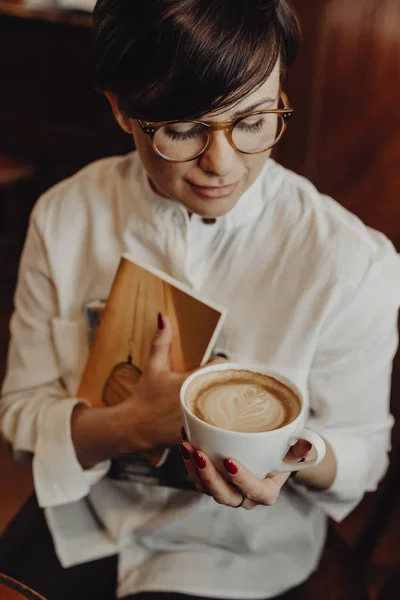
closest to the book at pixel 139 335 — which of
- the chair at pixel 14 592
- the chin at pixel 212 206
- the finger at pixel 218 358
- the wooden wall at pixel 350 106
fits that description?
the finger at pixel 218 358

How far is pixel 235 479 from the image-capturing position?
73 centimetres

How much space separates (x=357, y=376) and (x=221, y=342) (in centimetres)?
24

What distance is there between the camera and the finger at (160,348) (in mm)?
933

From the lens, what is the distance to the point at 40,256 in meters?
1.16

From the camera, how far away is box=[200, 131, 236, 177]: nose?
85cm

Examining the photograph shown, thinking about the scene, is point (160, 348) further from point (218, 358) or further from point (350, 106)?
point (350, 106)

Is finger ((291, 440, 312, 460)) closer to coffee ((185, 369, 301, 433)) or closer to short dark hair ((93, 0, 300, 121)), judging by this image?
coffee ((185, 369, 301, 433))

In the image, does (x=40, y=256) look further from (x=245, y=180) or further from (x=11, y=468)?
(x=11, y=468)

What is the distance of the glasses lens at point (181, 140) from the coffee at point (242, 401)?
1.03 feet

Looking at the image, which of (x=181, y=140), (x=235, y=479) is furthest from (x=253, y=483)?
(x=181, y=140)

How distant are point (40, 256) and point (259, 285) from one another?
0.42m

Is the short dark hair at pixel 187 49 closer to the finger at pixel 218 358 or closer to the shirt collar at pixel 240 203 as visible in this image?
the shirt collar at pixel 240 203

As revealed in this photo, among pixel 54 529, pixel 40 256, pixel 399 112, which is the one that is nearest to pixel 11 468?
pixel 54 529

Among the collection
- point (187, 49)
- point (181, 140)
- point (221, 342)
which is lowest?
point (221, 342)
